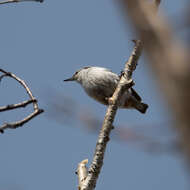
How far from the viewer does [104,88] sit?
7.02 meters

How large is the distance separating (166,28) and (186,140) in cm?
29

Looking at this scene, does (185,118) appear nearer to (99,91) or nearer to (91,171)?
(91,171)

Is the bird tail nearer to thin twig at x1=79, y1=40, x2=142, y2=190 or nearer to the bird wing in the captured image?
the bird wing

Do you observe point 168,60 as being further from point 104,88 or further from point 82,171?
point 104,88

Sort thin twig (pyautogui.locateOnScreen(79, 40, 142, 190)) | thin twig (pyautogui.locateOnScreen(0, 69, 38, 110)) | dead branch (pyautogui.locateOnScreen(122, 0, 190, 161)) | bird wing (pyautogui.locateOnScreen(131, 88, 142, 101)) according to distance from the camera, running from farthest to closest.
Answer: bird wing (pyautogui.locateOnScreen(131, 88, 142, 101)), thin twig (pyautogui.locateOnScreen(79, 40, 142, 190)), thin twig (pyautogui.locateOnScreen(0, 69, 38, 110)), dead branch (pyautogui.locateOnScreen(122, 0, 190, 161))

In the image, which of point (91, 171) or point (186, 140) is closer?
point (186, 140)

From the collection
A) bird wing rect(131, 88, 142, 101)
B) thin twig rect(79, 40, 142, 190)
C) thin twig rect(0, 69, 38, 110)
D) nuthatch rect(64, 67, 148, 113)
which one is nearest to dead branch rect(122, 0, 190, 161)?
thin twig rect(0, 69, 38, 110)

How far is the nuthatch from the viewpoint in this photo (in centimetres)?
701

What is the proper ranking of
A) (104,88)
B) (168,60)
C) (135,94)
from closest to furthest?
(168,60), (104,88), (135,94)

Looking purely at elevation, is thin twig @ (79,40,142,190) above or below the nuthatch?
below

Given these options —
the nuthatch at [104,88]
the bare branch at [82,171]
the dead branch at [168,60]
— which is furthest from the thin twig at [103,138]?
the nuthatch at [104,88]

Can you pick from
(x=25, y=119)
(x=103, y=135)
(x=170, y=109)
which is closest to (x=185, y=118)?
(x=170, y=109)

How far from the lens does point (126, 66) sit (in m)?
4.27

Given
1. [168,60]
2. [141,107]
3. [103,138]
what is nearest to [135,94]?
[141,107]
